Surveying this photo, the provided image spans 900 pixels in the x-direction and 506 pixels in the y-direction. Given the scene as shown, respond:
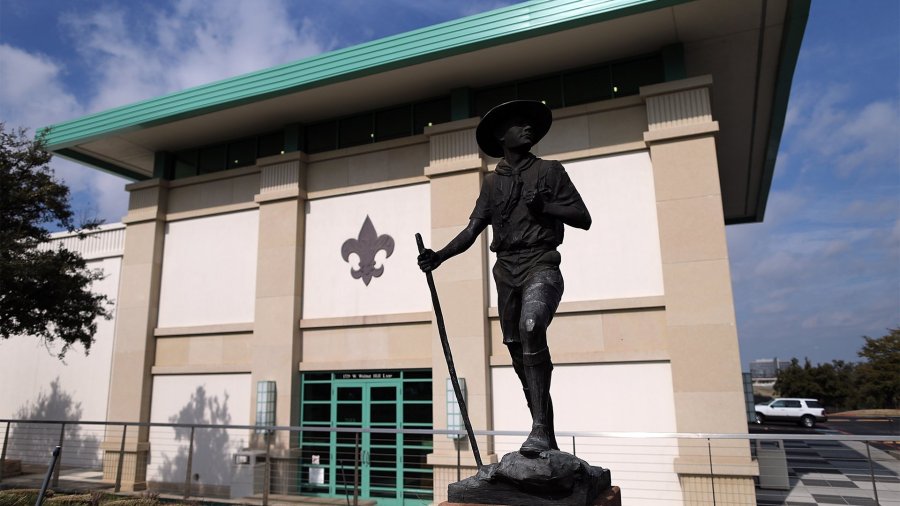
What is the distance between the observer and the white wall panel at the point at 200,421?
619 inches

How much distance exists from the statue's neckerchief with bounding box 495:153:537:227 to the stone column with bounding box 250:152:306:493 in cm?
1134

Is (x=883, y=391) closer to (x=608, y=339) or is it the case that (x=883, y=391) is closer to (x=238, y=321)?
(x=608, y=339)

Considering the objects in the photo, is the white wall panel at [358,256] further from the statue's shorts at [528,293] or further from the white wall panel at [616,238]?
the statue's shorts at [528,293]

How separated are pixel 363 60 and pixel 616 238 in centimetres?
697

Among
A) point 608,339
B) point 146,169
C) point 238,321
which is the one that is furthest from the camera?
point 146,169

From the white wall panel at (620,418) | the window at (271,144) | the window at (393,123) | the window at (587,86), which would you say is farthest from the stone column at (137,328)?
the window at (587,86)

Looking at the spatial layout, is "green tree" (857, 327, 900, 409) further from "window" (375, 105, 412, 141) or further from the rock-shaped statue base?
the rock-shaped statue base

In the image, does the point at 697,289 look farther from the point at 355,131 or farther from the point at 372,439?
the point at 355,131

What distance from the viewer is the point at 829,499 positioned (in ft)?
39.2

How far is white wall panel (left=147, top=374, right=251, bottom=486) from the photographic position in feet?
51.6

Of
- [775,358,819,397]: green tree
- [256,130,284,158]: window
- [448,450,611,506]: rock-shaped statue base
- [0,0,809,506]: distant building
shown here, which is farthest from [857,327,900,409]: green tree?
[448,450,611,506]: rock-shaped statue base

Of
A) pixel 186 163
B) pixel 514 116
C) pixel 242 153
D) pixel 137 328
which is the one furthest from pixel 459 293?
pixel 186 163

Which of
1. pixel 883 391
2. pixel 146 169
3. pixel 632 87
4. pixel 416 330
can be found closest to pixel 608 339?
pixel 416 330

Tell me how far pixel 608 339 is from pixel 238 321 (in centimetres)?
968
